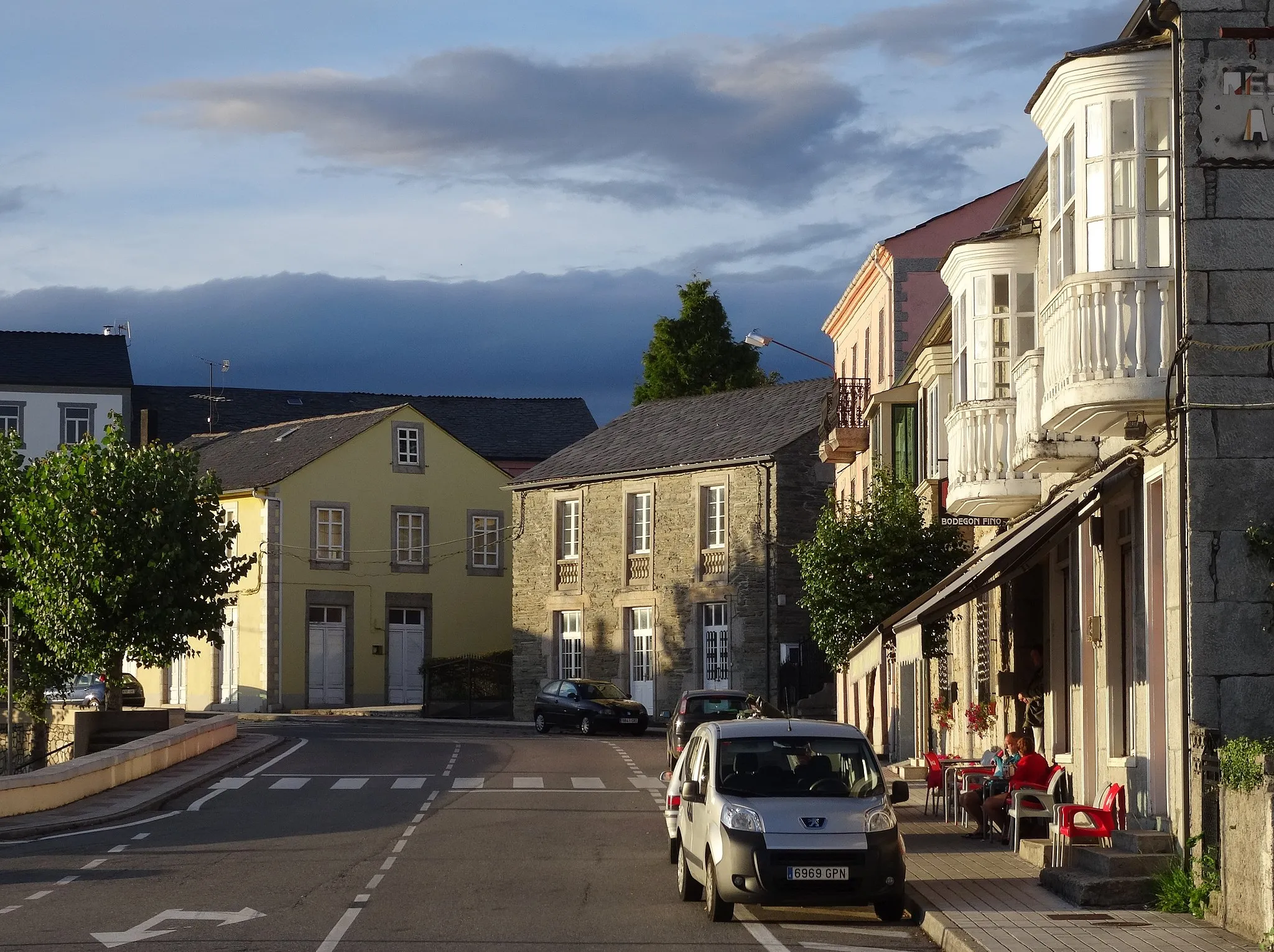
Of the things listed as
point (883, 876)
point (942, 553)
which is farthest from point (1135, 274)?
point (942, 553)

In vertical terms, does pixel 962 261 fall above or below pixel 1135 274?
above

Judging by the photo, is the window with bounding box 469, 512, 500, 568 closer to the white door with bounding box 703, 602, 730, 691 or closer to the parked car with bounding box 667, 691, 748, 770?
the white door with bounding box 703, 602, 730, 691

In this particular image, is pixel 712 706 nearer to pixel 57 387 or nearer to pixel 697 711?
pixel 697 711

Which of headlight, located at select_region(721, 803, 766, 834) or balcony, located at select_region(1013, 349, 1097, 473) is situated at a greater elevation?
balcony, located at select_region(1013, 349, 1097, 473)

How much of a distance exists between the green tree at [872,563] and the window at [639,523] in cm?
2020

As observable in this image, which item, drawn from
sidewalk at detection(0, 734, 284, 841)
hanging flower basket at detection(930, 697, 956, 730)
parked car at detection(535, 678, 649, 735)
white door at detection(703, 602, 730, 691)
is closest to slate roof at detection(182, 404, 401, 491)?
white door at detection(703, 602, 730, 691)

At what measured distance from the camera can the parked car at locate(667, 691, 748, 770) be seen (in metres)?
32.2

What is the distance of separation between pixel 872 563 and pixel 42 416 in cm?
5093

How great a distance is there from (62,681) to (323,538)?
1938 centimetres

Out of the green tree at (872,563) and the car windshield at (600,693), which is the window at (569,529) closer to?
the car windshield at (600,693)

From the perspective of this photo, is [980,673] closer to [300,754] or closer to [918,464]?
[918,464]

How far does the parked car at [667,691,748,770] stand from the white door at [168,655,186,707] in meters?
32.6

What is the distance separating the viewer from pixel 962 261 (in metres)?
22.3

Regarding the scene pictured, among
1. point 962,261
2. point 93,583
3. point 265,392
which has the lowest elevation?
point 93,583
